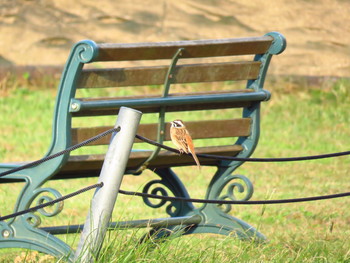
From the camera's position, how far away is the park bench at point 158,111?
4.39 metres

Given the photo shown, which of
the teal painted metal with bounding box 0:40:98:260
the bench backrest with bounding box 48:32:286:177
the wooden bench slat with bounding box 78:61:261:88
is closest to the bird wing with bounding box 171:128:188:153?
A: the bench backrest with bounding box 48:32:286:177

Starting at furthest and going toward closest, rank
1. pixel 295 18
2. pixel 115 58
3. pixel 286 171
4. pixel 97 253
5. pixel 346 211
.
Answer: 1. pixel 295 18
2. pixel 286 171
3. pixel 346 211
4. pixel 115 58
5. pixel 97 253

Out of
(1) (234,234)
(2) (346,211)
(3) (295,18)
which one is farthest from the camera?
(3) (295,18)

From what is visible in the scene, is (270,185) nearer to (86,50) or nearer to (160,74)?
(160,74)

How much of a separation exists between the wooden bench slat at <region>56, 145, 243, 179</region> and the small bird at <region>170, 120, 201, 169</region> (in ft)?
0.66

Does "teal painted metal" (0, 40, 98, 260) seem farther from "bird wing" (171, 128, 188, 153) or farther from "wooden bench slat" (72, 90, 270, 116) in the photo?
"bird wing" (171, 128, 188, 153)

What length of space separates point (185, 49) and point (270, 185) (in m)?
3.07

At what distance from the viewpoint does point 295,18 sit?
36.9 feet

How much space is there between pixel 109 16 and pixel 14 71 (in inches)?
57.3

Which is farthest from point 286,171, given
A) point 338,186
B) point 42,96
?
point 42,96

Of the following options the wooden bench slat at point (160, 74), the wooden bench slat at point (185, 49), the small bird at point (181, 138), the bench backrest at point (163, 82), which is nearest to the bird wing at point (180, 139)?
the small bird at point (181, 138)

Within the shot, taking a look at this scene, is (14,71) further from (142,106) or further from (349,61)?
(142,106)

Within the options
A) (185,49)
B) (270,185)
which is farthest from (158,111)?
(270,185)

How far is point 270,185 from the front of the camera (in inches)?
297
